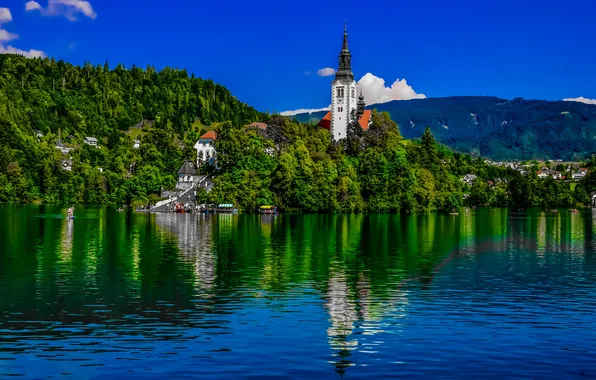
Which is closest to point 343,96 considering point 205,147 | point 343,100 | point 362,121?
point 343,100

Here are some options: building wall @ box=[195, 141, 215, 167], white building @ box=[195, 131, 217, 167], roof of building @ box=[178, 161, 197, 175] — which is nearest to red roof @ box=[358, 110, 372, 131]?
roof of building @ box=[178, 161, 197, 175]

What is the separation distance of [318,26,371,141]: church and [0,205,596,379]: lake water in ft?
321

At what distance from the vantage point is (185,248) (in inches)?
2269

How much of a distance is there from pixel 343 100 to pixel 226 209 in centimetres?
3893

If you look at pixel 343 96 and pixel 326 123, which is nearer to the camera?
pixel 343 96

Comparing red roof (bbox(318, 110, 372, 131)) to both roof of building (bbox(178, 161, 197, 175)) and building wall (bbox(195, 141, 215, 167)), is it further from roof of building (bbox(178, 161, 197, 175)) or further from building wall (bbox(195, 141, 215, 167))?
building wall (bbox(195, 141, 215, 167))

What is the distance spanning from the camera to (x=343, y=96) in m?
156

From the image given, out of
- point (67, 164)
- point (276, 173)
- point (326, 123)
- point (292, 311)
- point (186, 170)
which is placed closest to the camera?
point (292, 311)

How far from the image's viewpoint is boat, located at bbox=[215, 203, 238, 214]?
430 feet

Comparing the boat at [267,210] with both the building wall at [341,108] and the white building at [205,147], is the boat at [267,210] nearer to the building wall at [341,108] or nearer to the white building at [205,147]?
the building wall at [341,108]

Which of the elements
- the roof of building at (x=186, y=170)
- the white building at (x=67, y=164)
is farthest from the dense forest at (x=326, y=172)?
the white building at (x=67, y=164)

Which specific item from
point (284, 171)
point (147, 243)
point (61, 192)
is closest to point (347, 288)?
point (147, 243)

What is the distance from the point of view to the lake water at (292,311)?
72.7 feet

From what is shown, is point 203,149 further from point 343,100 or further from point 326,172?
point 326,172
